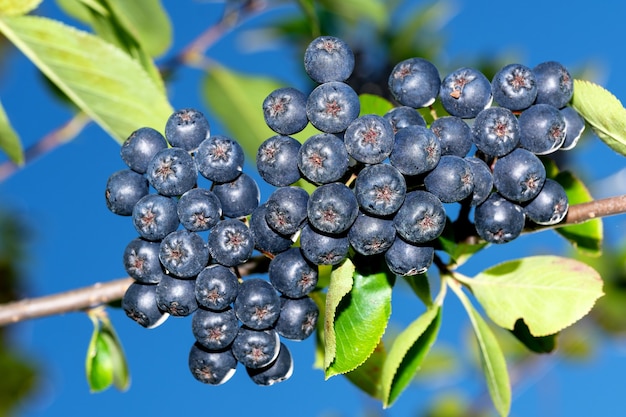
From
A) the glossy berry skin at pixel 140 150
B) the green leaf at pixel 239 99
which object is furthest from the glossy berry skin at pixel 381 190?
the green leaf at pixel 239 99

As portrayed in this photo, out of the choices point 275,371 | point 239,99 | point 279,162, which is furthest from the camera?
point 239,99

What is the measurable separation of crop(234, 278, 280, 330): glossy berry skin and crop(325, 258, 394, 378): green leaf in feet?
0.51

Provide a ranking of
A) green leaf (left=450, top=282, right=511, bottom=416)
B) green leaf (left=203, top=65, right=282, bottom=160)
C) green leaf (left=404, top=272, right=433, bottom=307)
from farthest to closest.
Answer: green leaf (left=203, top=65, right=282, bottom=160) → green leaf (left=450, top=282, right=511, bottom=416) → green leaf (left=404, top=272, right=433, bottom=307)

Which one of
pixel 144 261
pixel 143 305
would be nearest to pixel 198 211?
pixel 144 261

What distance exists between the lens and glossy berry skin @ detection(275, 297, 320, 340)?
1661 millimetres

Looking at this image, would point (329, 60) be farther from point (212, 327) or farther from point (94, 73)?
point (94, 73)

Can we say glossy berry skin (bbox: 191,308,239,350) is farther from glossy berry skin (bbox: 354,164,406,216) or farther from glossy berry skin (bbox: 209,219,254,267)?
glossy berry skin (bbox: 354,164,406,216)

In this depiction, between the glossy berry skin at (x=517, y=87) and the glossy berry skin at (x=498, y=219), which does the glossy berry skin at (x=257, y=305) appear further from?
the glossy berry skin at (x=517, y=87)

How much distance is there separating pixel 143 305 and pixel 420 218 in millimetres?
724

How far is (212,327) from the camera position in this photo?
1626mm

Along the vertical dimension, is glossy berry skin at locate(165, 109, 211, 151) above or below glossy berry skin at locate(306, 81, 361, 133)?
above

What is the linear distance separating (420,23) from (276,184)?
2.84 m

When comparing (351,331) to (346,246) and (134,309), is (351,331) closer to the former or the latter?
(346,246)

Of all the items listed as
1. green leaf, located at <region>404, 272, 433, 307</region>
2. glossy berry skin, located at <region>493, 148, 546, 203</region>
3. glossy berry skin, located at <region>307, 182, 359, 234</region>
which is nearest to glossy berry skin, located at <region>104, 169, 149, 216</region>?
glossy berry skin, located at <region>307, 182, 359, 234</region>
